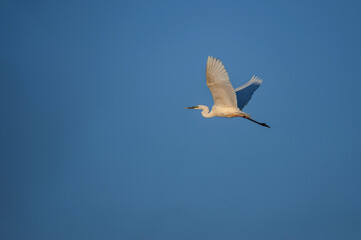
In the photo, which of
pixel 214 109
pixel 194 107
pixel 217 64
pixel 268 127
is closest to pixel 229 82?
pixel 217 64

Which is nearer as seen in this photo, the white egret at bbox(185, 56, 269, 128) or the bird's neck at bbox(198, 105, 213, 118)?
the white egret at bbox(185, 56, 269, 128)

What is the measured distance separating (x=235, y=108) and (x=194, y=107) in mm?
1688

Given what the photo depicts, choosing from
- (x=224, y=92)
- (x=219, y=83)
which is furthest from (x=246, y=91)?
(x=219, y=83)

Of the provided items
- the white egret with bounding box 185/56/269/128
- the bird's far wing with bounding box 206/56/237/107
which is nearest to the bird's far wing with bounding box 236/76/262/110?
the white egret with bounding box 185/56/269/128

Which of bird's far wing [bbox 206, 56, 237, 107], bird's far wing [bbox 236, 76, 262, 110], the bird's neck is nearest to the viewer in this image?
bird's far wing [bbox 206, 56, 237, 107]

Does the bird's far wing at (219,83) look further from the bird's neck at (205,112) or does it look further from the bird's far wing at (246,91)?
the bird's far wing at (246,91)

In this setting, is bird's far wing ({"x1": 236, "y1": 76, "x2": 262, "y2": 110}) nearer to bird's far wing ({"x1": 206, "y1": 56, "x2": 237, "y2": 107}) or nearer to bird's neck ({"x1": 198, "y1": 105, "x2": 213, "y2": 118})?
bird's neck ({"x1": 198, "y1": 105, "x2": 213, "y2": 118})

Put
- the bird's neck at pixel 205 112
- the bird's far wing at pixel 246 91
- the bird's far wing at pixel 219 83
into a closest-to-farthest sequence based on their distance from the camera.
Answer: the bird's far wing at pixel 219 83, the bird's neck at pixel 205 112, the bird's far wing at pixel 246 91

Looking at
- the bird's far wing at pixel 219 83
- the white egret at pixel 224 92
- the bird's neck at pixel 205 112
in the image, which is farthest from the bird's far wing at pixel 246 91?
the bird's far wing at pixel 219 83

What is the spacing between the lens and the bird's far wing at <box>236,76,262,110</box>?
1092 cm

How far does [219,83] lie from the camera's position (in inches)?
357

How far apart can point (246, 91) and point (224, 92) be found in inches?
81.5

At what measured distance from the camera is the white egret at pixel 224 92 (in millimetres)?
8906

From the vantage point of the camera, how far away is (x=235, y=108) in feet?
32.3
